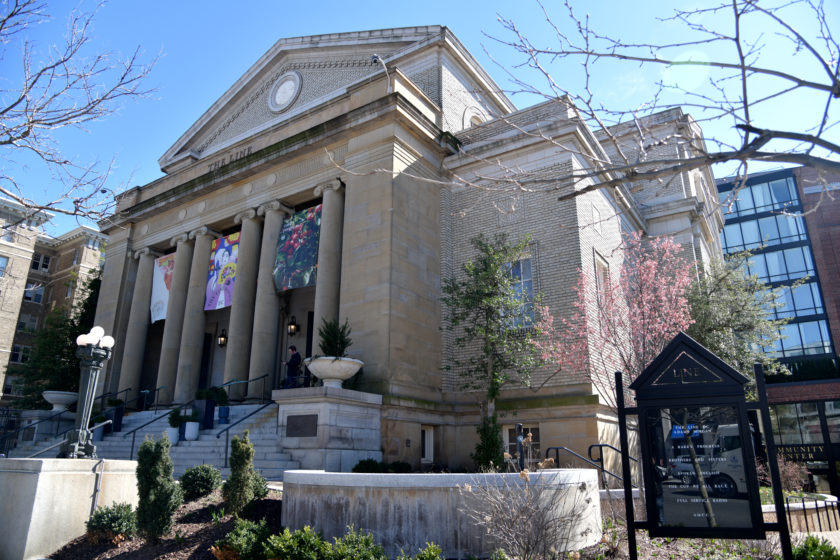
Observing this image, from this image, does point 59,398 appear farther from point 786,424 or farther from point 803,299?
point 803,299

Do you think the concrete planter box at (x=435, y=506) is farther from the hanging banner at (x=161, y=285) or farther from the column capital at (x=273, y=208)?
the hanging banner at (x=161, y=285)

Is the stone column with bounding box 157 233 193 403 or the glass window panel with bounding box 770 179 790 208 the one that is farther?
the glass window panel with bounding box 770 179 790 208

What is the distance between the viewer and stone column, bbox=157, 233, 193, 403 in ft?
72.3

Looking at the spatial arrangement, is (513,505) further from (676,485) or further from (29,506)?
(29,506)

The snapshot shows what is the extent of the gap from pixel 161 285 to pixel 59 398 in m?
5.57

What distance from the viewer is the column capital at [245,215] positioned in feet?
70.2

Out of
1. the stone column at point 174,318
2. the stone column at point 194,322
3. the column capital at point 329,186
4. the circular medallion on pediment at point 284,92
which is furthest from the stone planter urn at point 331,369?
the circular medallion on pediment at point 284,92

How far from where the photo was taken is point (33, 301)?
5084 cm

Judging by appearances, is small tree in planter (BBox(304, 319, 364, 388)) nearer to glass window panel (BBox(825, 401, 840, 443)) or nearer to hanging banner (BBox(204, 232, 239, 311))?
hanging banner (BBox(204, 232, 239, 311))

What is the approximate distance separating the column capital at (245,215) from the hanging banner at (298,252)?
1778mm

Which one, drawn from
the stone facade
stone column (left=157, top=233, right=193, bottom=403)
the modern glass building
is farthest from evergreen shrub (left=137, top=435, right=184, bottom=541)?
the modern glass building

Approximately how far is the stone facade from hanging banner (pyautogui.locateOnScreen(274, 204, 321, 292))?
102 ft

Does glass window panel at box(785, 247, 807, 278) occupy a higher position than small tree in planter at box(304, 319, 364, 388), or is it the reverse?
glass window panel at box(785, 247, 807, 278)

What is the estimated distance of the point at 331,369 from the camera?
14.5m
